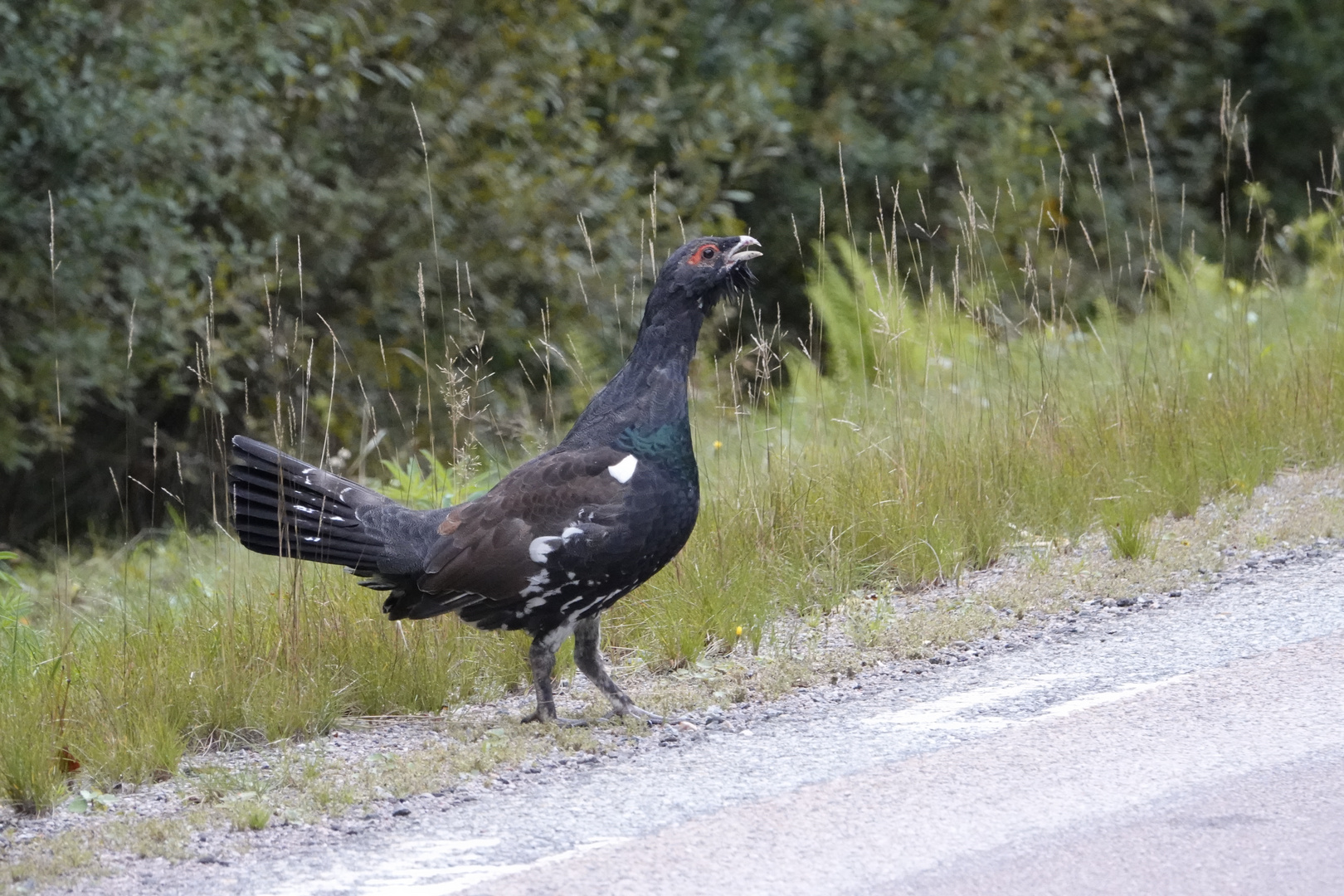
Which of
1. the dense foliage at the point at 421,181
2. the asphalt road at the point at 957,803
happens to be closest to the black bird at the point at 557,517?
the asphalt road at the point at 957,803

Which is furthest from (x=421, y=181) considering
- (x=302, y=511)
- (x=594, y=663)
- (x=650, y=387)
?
(x=594, y=663)

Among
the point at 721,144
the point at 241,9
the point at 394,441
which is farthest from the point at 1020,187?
the point at 241,9

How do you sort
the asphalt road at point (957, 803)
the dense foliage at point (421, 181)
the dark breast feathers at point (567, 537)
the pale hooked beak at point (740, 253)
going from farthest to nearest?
the dense foliage at point (421, 181)
the pale hooked beak at point (740, 253)
the dark breast feathers at point (567, 537)
the asphalt road at point (957, 803)

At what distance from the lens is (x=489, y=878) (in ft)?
12.0

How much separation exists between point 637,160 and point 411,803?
10.2 meters

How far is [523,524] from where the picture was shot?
5.07 meters

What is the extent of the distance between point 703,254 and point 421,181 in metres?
6.69

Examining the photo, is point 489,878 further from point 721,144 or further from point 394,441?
point 721,144

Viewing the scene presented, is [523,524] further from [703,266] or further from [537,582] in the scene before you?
[703,266]

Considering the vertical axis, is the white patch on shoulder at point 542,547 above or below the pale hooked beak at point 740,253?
below

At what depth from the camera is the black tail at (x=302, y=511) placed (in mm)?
5277

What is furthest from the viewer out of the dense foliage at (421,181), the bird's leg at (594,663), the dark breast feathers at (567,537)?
the dense foliage at (421,181)

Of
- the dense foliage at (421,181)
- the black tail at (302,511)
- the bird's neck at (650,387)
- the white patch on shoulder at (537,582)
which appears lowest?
the white patch on shoulder at (537,582)

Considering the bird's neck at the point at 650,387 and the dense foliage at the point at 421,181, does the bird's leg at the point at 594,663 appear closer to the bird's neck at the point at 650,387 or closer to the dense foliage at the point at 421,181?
the bird's neck at the point at 650,387
